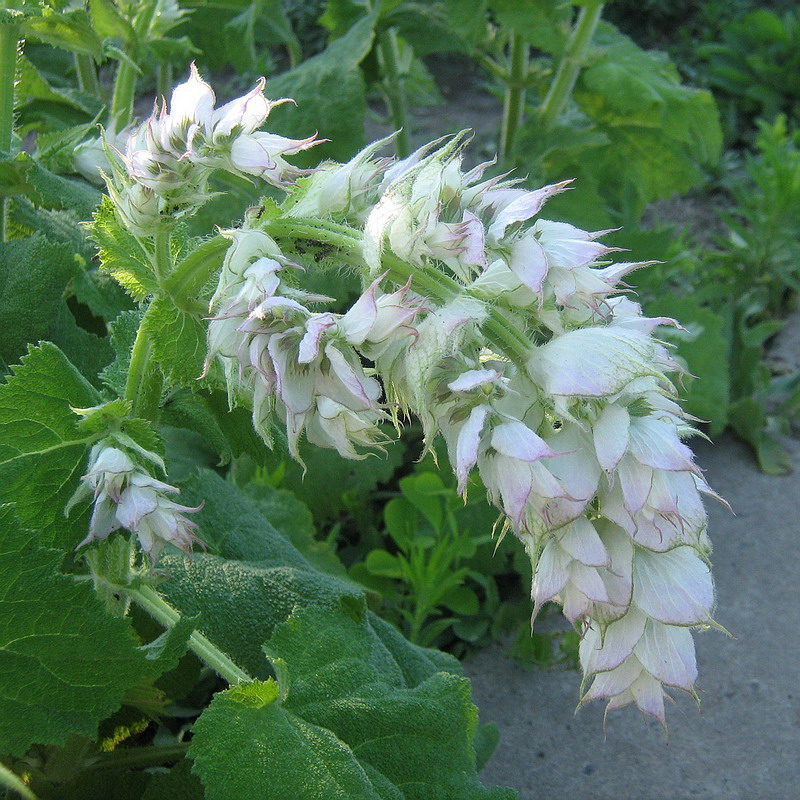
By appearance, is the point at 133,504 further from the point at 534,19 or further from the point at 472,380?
the point at 534,19

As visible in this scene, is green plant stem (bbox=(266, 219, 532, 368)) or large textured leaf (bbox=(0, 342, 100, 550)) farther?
large textured leaf (bbox=(0, 342, 100, 550))

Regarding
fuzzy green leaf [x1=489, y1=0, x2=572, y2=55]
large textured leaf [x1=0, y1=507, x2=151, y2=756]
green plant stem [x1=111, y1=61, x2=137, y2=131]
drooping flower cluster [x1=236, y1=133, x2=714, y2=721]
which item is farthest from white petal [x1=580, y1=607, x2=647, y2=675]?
fuzzy green leaf [x1=489, y1=0, x2=572, y2=55]

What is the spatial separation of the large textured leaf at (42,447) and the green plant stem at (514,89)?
2.01 metres

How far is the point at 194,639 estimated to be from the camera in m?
1.35

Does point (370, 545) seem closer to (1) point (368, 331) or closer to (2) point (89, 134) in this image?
(2) point (89, 134)

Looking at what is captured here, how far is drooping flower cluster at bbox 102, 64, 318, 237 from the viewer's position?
101 cm

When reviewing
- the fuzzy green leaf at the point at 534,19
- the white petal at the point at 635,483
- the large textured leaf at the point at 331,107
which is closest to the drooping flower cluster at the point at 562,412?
the white petal at the point at 635,483

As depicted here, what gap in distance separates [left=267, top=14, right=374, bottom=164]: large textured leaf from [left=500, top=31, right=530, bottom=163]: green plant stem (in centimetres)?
58

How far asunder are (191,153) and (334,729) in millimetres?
727

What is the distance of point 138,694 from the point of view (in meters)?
1.46

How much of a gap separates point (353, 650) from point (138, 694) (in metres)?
0.34

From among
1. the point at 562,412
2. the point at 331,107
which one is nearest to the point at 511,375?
the point at 562,412

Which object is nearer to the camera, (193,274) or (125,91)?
(193,274)

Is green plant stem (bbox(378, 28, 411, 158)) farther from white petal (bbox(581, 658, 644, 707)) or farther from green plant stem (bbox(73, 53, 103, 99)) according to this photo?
white petal (bbox(581, 658, 644, 707))
